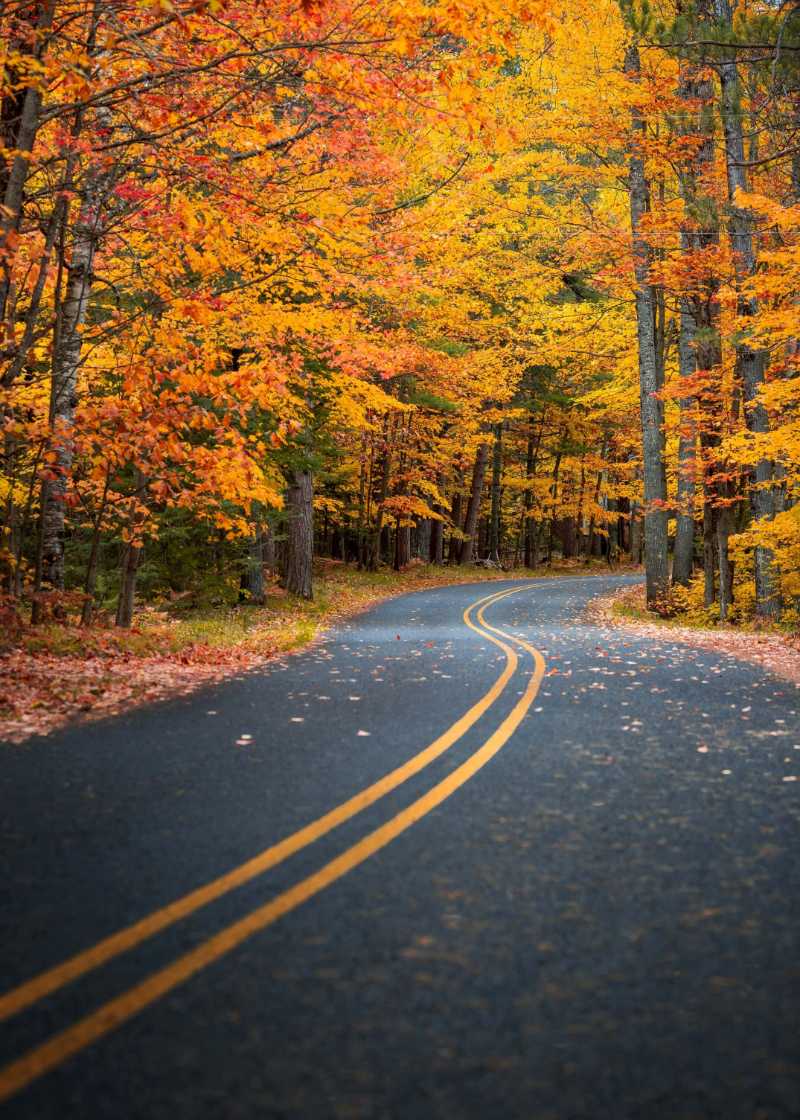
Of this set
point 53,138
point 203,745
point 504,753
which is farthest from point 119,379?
point 504,753

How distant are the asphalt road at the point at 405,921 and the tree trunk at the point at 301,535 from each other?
1476 centimetres

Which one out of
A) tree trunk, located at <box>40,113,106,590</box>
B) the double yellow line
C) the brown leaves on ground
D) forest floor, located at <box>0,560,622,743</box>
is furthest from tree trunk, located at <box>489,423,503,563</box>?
the double yellow line

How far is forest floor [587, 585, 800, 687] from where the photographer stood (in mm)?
12156

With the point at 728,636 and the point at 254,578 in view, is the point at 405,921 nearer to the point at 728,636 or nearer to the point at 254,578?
the point at 728,636

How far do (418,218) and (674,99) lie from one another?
22.0ft

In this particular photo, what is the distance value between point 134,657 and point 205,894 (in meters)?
8.07

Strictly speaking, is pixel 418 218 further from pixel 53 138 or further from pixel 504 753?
pixel 504 753

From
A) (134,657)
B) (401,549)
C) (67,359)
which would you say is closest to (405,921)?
(134,657)

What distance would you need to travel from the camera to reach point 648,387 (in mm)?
20609

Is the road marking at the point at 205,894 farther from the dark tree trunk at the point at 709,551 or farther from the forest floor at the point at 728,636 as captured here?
the dark tree trunk at the point at 709,551

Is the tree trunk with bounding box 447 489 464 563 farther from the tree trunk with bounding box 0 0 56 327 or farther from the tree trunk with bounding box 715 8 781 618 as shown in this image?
the tree trunk with bounding box 0 0 56 327

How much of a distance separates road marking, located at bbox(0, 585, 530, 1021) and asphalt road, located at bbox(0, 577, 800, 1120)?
0.02m

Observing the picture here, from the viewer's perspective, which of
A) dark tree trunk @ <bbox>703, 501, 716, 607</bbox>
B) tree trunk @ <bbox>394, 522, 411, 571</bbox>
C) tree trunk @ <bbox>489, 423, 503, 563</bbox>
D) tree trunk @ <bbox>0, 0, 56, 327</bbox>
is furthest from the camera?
tree trunk @ <bbox>489, 423, 503, 563</bbox>

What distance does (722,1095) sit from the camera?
278 cm
